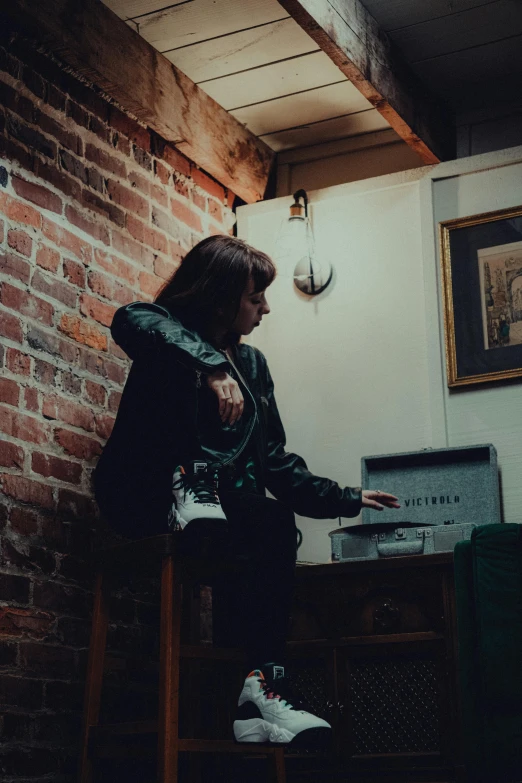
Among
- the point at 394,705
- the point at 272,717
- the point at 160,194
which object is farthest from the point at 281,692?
the point at 160,194

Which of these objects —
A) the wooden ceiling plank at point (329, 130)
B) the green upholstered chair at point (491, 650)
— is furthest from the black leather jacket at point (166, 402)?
the wooden ceiling plank at point (329, 130)

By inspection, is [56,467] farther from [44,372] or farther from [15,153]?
[15,153]

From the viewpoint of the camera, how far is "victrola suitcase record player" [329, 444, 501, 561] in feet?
10.5

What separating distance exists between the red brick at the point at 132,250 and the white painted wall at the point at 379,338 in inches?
23.9

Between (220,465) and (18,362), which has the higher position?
(18,362)

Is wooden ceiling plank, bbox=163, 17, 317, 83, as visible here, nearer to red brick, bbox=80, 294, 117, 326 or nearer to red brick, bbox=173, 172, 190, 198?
red brick, bbox=173, 172, 190, 198

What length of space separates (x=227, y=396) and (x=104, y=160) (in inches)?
45.6

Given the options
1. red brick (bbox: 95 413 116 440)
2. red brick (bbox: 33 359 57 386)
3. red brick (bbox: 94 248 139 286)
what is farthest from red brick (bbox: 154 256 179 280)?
red brick (bbox: 33 359 57 386)

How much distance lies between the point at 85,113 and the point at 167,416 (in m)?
1.22

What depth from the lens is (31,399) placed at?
2998 mm

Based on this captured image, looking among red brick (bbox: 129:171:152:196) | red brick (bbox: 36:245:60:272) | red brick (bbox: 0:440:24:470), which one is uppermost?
red brick (bbox: 129:171:152:196)

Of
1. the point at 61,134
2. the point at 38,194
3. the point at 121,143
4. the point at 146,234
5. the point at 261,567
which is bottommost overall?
the point at 261,567

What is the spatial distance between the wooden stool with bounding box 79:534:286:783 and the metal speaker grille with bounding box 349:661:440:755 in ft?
1.08

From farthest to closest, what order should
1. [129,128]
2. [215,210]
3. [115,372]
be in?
[215,210]
[129,128]
[115,372]
